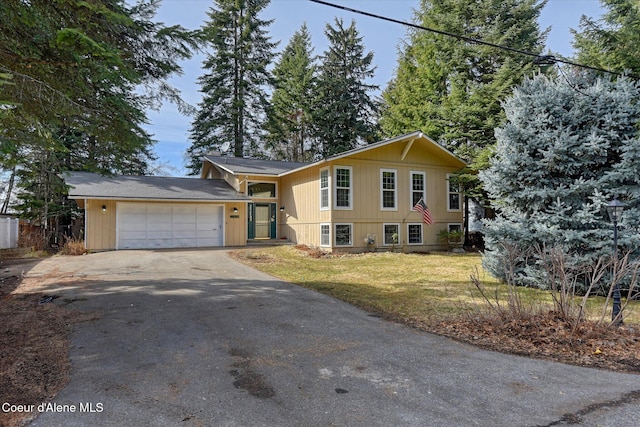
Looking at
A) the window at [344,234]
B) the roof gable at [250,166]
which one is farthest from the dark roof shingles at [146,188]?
the window at [344,234]

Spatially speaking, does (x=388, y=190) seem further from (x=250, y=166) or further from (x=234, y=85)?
(x=234, y=85)

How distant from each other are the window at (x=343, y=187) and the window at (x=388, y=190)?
1.60 m

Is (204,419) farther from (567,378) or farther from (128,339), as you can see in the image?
(567,378)

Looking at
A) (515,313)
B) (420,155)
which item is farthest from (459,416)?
(420,155)

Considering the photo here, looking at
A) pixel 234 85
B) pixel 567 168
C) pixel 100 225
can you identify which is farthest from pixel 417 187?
pixel 234 85

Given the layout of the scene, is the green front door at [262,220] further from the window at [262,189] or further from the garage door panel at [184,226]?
the garage door panel at [184,226]

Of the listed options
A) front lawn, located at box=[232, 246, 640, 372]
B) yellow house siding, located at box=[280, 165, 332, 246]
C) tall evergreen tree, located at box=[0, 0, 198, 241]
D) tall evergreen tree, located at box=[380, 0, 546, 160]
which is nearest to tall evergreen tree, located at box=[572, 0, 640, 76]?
tall evergreen tree, located at box=[380, 0, 546, 160]

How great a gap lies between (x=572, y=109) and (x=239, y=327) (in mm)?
7885

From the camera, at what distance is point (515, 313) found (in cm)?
497

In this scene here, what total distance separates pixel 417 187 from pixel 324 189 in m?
4.34

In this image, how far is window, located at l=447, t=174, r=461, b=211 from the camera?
1675cm

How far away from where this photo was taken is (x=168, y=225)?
16016mm

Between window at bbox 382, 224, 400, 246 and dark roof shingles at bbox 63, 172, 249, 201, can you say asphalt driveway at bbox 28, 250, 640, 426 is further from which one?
dark roof shingles at bbox 63, 172, 249, 201

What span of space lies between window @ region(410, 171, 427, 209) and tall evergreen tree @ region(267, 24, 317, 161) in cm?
1554
